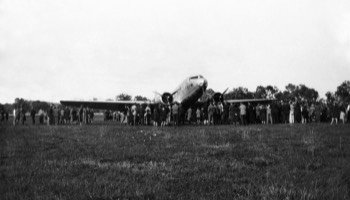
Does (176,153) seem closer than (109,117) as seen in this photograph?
Yes

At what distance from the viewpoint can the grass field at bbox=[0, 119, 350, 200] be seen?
17.8 feet

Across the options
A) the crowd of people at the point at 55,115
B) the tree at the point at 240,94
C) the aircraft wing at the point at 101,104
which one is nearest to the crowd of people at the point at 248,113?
the crowd of people at the point at 55,115

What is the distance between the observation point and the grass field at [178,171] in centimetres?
542

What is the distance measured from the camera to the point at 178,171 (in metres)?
7.04

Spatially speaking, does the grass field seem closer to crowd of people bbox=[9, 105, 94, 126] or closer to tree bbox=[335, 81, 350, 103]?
crowd of people bbox=[9, 105, 94, 126]

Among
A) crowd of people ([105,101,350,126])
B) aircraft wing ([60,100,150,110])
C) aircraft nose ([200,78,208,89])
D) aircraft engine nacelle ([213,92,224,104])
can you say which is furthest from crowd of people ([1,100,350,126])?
aircraft wing ([60,100,150,110])

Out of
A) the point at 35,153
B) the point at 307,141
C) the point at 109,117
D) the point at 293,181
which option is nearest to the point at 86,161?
the point at 35,153

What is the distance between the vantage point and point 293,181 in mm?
6105

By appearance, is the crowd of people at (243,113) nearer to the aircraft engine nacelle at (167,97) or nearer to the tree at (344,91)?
the aircraft engine nacelle at (167,97)

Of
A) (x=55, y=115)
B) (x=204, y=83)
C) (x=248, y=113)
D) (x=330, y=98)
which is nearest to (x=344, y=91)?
(x=330, y=98)

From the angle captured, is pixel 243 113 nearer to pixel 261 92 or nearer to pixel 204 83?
pixel 204 83

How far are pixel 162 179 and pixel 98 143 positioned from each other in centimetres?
584

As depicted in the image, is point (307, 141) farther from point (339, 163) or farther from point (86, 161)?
point (86, 161)

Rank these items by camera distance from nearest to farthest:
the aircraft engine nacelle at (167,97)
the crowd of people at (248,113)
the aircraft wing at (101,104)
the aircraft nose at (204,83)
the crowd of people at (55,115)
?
1. the crowd of people at (248,113)
2. the aircraft nose at (204,83)
3. the crowd of people at (55,115)
4. the aircraft engine nacelle at (167,97)
5. the aircraft wing at (101,104)
